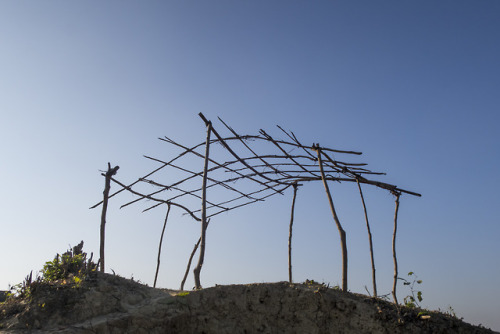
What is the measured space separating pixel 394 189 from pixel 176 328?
6006 mm

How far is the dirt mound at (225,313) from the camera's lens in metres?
6.48

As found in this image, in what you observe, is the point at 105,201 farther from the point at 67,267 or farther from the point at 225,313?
the point at 225,313

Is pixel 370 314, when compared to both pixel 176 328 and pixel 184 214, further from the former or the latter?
pixel 184 214

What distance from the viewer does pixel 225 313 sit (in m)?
6.79

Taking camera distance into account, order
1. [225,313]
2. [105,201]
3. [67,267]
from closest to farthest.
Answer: [225,313] < [67,267] < [105,201]

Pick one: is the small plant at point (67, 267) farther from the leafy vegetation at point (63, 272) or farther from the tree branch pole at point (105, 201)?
the tree branch pole at point (105, 201)

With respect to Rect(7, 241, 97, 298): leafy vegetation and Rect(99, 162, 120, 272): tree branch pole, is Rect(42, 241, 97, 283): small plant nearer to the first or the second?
Rect(7, 241, 97, 298): leafy vegetation

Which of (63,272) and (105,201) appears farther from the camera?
(105,201)

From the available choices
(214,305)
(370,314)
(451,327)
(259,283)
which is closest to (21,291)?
(214,305)

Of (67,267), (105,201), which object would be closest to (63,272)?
(67,267)

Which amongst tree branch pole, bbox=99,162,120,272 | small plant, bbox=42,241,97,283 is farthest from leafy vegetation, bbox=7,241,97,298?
tree branch pole, bbox=99,162,120,272

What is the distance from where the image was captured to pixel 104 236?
10.4m

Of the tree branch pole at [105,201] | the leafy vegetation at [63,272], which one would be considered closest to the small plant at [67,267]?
the leafy vegetation at [63,272]

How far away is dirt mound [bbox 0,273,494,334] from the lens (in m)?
6.48
